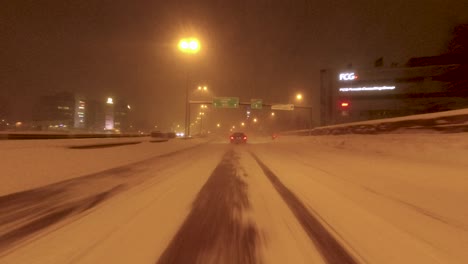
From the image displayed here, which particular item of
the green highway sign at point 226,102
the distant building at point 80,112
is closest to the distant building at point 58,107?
the distant building at point 80,112

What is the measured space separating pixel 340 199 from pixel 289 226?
2.26 meters

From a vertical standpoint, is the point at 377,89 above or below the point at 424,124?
above

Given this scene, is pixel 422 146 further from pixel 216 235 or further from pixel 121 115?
pixel 121 115

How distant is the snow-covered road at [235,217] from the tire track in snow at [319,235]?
0.6 inches

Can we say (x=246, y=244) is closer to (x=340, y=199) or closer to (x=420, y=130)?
(x=340, y=199)

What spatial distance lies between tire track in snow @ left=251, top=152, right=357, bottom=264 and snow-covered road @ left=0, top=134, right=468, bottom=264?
1 centimetres

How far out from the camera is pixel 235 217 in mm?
4984

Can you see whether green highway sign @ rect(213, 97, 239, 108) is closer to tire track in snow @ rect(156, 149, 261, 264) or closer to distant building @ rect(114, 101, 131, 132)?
tire track in snow @ rect(156, 149, 261, 264)

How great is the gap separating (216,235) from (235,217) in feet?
3.08

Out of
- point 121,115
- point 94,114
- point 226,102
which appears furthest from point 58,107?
point 226,102

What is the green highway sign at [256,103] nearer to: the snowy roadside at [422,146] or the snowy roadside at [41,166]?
the snowy roadside at [422,146]

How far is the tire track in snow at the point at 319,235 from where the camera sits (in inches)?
133

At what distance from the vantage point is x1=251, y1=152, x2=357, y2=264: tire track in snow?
337cm

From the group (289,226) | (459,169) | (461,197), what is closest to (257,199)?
(289,226)
